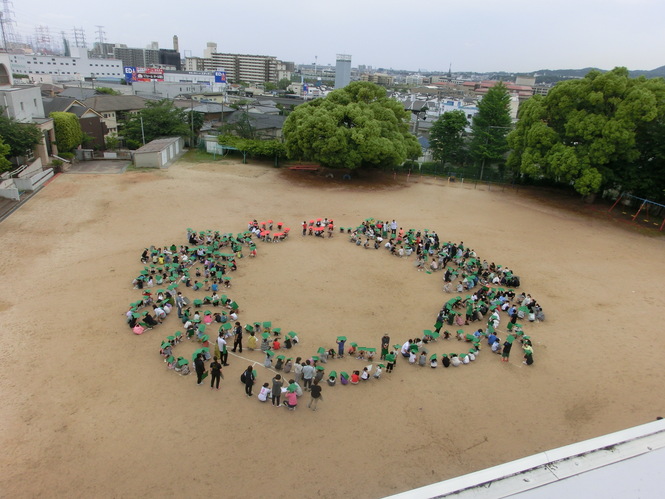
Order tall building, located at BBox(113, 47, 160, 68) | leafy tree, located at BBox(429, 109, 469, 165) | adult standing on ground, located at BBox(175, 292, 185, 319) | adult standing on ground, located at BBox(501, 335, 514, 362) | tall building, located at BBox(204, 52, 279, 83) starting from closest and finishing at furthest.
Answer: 1. adult standing on ground, located at BBox(501, 335, 514, 362)
2. adult standing on ground, located at BBox(175, 292, 185, 319)
3. leafy tree, located at BBox(429, 109, 469, 165)
4. tall building, located at BBox(204, 52, 279, 83)
5. tall building, located at BBox(113, 47, 160, 68)

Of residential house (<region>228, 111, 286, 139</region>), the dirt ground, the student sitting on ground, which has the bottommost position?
the dirt ground

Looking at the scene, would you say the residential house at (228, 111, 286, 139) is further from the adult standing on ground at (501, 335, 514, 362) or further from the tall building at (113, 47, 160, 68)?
the tall building at (113, 47, 160, 68)

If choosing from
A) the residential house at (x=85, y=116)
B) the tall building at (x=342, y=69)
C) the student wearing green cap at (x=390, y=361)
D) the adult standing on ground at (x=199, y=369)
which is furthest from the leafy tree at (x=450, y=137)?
the tall building at (x=342, y=69)

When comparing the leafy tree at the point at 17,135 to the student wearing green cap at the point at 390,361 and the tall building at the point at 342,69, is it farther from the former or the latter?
the tall building at the point at 342,69

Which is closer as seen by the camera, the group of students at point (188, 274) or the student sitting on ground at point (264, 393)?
the student sitting on ground at point (264, 393)

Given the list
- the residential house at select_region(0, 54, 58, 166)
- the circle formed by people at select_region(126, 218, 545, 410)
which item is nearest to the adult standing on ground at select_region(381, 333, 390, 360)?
the circle formed by people at select_region(126, 218, 545, 410)

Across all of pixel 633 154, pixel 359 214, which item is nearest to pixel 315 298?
pixel 359 214
